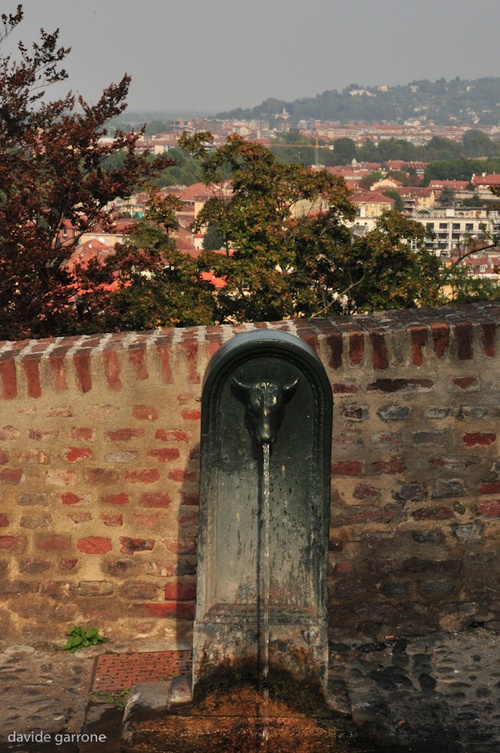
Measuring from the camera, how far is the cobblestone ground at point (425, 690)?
391 centimetres

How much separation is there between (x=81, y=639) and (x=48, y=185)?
5.19 m

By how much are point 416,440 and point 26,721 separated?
2064mm

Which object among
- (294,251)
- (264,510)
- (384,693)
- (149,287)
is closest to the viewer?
(264,510)

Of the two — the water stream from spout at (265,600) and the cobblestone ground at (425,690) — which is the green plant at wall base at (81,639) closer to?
the cobblestone ground at (425,690)

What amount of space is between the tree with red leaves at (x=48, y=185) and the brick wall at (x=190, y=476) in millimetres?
3963

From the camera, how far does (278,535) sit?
151 inches

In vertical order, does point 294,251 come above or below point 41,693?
above

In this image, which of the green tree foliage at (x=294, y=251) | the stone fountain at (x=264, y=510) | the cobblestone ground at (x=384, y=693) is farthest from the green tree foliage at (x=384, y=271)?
the stone fountain at (x=264, y=510)

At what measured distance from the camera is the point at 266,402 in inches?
141

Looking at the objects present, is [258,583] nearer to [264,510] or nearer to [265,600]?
[265,600]

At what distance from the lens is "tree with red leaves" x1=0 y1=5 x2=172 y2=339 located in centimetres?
862

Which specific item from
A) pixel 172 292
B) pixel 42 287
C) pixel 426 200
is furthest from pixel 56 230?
pixel 426 200

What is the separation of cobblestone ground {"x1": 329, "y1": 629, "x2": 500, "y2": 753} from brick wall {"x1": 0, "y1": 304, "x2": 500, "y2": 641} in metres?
0.14

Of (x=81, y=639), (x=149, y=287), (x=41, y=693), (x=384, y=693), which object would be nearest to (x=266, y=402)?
(x=384, y=693)
